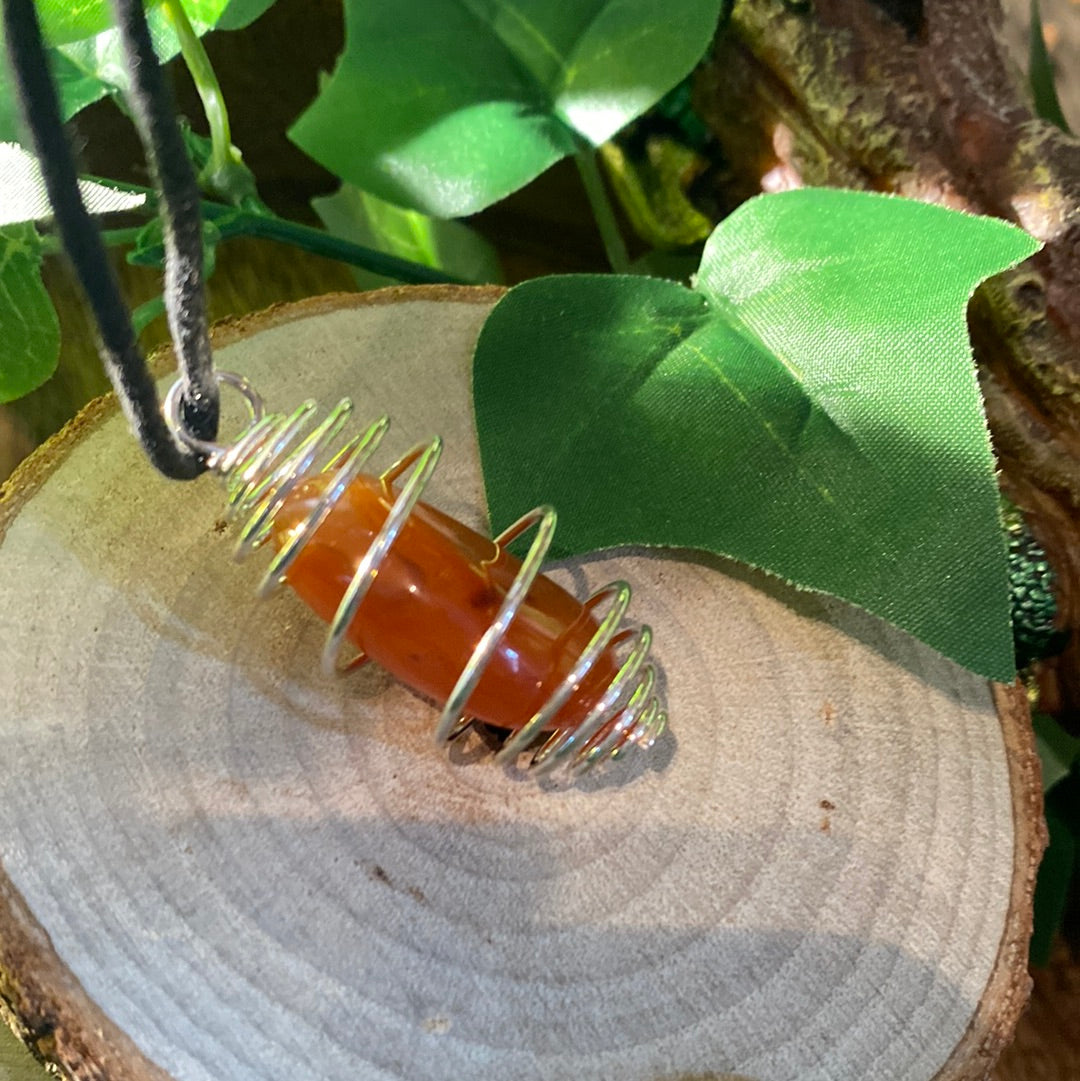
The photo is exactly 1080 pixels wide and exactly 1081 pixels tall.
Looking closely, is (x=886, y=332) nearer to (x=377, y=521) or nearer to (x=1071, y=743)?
(x=377, y=521)

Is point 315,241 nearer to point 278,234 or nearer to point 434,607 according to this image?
point 278,234

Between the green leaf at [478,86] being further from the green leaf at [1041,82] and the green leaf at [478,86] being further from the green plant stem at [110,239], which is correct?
the green leaf at [1041,82]

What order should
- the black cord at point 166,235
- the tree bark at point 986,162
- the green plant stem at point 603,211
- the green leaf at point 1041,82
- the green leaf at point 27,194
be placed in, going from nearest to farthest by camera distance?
1. the black cord at point 166,235
2. the green leaf at point 27,194
3. the tree bark at point 986,162
4. the green leaf at point 1041,82
5. the green plant stem at point 603,211

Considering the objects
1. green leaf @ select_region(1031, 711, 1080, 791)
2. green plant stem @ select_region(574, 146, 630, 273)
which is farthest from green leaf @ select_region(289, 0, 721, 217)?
green leaf @ select_region(1031, 711, 1080, 791)

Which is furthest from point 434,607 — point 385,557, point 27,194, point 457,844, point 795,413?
point 27,194

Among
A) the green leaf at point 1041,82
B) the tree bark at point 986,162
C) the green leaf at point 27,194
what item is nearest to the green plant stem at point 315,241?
the green leaf at point 27,194

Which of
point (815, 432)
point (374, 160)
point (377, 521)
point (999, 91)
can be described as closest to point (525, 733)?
point (377, 521)

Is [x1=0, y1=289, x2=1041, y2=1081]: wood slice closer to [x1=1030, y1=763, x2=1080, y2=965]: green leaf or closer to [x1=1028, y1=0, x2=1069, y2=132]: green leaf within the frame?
[x1=1030, y1=763, x2=1080, y2=965]: green leaf
